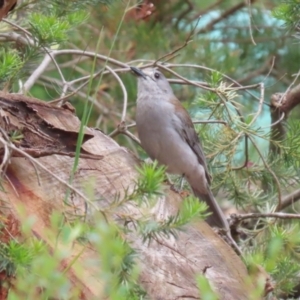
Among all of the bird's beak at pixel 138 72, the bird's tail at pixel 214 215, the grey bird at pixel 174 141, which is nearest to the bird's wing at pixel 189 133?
the grey bird at pixel 174 141

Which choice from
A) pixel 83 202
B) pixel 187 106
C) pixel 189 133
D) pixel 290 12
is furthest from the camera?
pixel 187 106

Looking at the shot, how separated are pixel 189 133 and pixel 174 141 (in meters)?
0.07

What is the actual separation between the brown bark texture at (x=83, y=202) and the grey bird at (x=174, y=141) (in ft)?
2.11

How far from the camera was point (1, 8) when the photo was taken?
223 cm

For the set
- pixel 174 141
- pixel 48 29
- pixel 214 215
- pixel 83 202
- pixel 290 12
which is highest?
pixel 48 29

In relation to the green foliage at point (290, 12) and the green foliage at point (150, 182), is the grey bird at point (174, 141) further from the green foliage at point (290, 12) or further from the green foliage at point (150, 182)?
the green foliage at point (150, 182)

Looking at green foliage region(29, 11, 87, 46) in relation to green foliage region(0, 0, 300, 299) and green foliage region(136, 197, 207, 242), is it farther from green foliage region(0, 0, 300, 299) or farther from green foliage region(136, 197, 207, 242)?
green foliage region(136, 197, 207, 242)

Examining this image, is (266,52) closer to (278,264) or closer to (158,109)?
(158,109)

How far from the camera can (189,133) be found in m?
3.10

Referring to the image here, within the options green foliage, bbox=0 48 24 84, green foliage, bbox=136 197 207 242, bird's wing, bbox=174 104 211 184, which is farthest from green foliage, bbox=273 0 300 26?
green foliage, bbox=136 197 207 242

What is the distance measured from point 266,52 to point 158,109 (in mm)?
1678

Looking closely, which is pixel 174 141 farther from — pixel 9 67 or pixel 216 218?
pixel 9 67

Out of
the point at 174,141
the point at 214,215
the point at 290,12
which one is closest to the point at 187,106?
the point at 174,141

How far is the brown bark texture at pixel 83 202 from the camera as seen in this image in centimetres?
209
